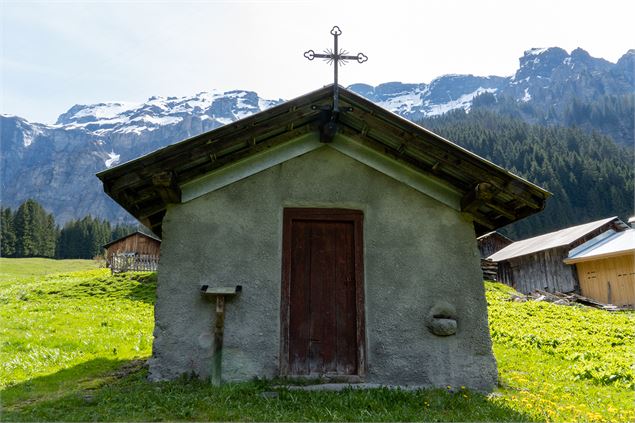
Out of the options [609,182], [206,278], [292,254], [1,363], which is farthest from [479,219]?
[609,182]

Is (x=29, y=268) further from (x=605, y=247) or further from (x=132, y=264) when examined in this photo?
(x=605, y=247)

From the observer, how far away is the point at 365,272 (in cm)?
805

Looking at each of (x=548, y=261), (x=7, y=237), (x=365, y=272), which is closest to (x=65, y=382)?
(x=365, y=272)

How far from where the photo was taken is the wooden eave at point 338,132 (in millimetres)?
7492

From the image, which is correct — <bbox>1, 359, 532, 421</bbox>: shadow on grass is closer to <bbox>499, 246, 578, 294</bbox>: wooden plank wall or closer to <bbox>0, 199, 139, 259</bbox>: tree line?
<bbox>499, 246, 578, 294</bbox>: wooden plank wall

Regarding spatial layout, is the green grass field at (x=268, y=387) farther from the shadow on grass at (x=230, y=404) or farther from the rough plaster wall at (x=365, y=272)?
the rough plaster wall at (x=365, y=272)

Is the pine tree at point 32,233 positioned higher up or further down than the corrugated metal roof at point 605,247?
higher up

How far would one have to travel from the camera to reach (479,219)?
8.79 meters

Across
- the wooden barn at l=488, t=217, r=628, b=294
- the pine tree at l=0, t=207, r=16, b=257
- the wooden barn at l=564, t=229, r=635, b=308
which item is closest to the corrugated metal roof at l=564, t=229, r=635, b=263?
the wooden barn at l=564, t=229, r=635, b=308

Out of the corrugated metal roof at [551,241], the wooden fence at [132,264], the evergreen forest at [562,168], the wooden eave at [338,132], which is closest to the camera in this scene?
the wooden eave at [338,132]

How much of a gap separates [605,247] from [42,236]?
271 ft

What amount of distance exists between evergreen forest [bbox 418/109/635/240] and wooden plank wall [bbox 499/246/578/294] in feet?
113

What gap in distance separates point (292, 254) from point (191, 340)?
2.10 meters

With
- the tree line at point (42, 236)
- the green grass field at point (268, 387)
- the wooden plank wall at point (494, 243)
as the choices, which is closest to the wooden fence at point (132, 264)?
the green grass field at point (268, 387)
